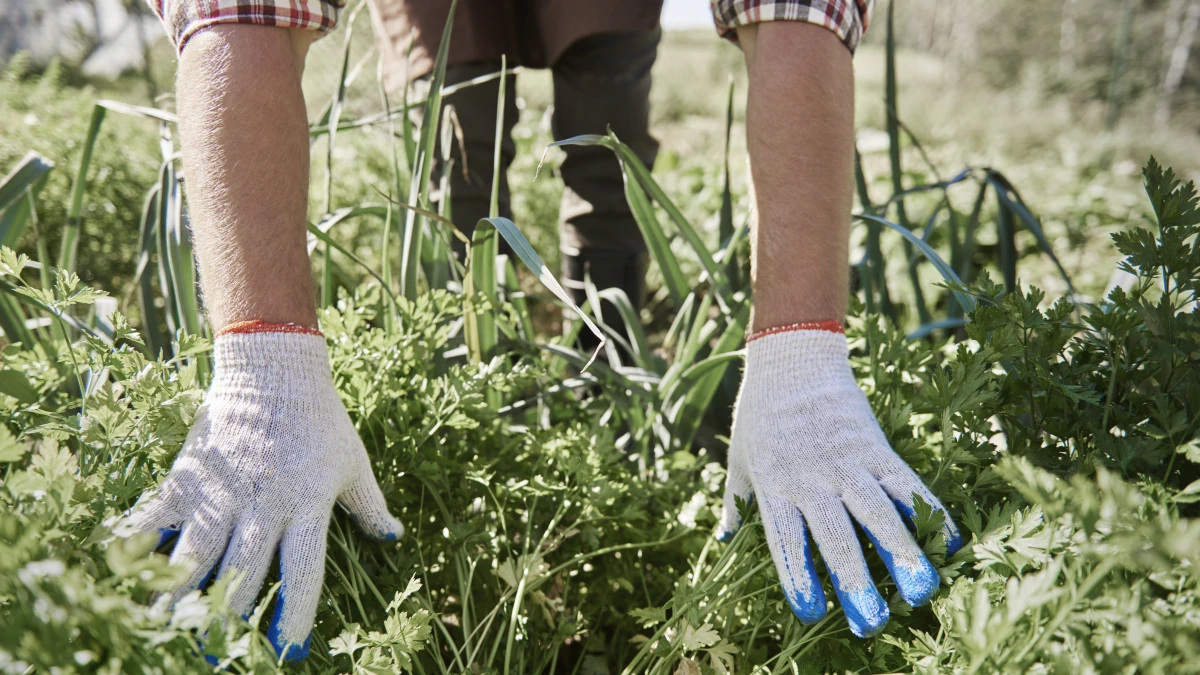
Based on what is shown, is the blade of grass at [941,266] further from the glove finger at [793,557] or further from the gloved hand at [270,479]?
the gloved hand at [270,479]

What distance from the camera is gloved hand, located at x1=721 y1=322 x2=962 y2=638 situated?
2.90ft

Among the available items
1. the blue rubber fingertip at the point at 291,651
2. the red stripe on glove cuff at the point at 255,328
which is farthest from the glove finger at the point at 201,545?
the red stripe on glove cuff at the point at 255,328

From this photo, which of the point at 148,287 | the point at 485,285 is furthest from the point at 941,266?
the point at 148,287

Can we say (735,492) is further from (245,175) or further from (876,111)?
(876,111)

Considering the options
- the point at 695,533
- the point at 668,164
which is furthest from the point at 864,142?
the point at 695,533

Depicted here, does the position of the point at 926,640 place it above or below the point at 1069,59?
below

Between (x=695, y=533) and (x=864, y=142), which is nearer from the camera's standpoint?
(x=695, y=533)

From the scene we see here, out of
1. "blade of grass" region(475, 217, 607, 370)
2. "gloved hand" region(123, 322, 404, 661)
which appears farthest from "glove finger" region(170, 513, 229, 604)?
"blade of grass" region(475, 217, 607, 370)

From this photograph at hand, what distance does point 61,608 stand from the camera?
516 millimetres

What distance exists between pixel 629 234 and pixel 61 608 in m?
1.59

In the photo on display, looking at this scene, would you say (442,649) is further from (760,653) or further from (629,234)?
(629,234)

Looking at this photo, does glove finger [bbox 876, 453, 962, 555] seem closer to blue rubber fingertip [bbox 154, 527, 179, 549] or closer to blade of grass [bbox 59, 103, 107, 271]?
blue rubber fingertip [bbox 154, 527, 179, 549]

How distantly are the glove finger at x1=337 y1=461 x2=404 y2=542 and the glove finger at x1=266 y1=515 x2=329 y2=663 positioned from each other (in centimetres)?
6

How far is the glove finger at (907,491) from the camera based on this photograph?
0.89 metres
